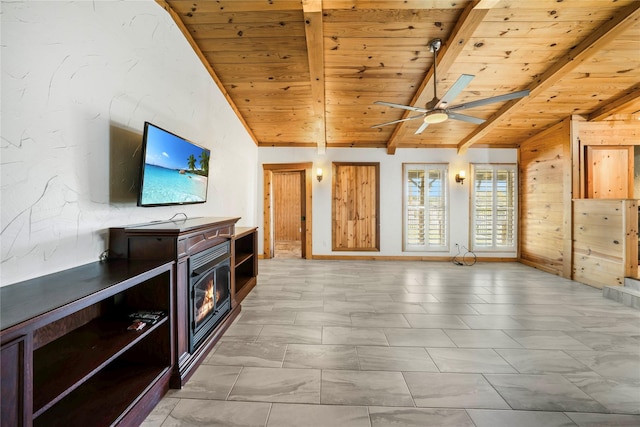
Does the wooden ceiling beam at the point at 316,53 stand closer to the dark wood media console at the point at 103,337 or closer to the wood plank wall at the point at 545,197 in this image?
the dark wood media console at the point at 103,337

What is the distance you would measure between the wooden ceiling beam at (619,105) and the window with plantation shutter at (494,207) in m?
1.62

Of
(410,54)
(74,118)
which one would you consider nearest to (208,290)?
(74,118)

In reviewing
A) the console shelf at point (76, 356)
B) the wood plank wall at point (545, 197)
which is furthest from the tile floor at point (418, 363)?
the wood plank wall at point (545, 197)

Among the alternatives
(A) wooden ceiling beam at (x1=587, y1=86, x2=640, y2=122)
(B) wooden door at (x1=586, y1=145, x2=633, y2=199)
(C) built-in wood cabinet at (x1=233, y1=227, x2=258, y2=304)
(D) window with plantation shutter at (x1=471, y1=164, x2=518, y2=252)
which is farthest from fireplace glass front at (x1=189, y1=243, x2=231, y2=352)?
(A) wooden ceiling beam at (x1=587, y1=86, x2=640, y2=122)

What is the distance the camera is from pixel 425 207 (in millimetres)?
5723

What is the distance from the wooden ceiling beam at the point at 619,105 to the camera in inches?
143

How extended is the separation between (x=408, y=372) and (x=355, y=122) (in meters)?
4.13

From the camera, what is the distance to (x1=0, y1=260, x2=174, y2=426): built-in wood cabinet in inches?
33.0

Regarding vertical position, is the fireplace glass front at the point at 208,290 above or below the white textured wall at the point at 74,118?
below

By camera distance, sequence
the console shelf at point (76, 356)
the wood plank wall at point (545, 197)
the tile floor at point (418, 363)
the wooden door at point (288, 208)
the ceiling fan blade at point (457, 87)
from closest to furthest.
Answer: the console shelf at point (76, 356), the tile floor at point (418, 363), the ceiling fan blade at point (457, 87), the wood plank wall at point (545, 197), the wooden door at point (288, 208)

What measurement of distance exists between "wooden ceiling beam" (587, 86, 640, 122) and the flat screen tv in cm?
592

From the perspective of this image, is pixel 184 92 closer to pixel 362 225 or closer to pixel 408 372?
pixel 408 372

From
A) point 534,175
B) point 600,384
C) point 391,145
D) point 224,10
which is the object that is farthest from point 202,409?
point 534,175

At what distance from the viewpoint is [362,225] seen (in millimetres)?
5797
